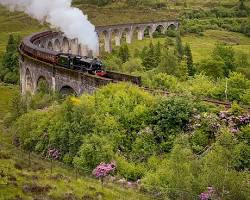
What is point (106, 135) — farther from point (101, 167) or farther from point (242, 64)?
point (242, 64)

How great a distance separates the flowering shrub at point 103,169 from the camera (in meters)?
33.8

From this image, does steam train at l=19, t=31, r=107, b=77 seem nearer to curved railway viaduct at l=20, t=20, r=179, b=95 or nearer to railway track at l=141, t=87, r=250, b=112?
curved railway viaduct at l=20, t=20, r=179, b=95

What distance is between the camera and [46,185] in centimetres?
2722

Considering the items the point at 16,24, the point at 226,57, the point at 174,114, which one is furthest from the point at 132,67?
the point at 16,24

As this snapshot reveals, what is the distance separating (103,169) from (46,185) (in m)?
7.66

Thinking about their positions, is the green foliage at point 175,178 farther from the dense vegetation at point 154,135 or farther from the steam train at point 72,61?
the steam train at point 72,61

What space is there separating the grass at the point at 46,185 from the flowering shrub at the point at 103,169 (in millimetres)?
1598

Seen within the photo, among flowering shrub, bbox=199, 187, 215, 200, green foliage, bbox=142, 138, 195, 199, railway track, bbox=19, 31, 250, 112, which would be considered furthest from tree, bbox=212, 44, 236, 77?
flowering shrub, bbox=199, 187, 215, 200

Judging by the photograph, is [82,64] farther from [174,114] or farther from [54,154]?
[174,114]

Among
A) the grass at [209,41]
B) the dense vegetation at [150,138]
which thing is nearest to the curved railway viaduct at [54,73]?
the dense vegetation at [150,138]

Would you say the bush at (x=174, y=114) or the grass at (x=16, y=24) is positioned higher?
the bush at (x=174, y=114)

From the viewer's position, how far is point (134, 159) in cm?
3697

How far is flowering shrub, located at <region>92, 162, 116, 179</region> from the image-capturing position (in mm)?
33781

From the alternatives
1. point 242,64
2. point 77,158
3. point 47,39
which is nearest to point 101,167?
point 77,158
